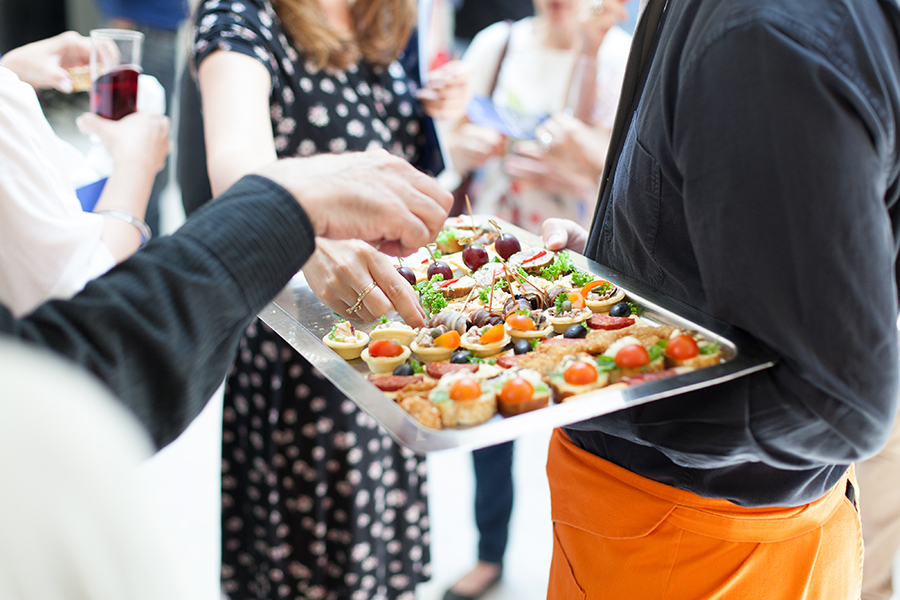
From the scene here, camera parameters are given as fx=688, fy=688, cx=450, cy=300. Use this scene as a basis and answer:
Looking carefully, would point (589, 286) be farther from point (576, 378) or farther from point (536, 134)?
point (536, 134)

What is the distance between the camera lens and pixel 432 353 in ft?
2.89

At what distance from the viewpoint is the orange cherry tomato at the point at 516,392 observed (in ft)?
2.36

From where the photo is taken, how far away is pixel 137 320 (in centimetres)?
55

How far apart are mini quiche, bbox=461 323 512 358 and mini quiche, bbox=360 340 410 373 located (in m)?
0.09

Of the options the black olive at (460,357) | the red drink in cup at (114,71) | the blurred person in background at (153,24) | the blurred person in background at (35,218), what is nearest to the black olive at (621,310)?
the black olive at (460,357)

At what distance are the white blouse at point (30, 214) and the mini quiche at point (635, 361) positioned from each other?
0.71 m

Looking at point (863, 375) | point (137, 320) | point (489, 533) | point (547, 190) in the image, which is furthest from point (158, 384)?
point (489, 533)

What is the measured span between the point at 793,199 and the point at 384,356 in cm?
48

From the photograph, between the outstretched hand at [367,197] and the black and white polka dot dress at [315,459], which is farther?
the black and white polka dot dress at [315,459]

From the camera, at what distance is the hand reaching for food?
3.22 ft

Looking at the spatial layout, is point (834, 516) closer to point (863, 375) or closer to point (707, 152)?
point (863, 375)

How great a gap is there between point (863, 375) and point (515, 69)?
172 centimetres

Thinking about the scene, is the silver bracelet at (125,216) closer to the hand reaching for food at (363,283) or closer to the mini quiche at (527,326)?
the hand reaching for food at (363,283)

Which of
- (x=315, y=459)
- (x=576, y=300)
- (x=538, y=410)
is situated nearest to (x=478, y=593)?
(x=315, y=459)
